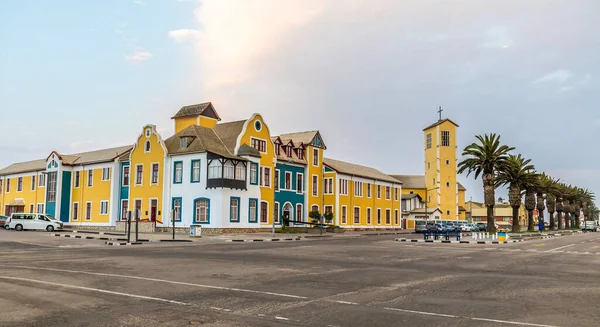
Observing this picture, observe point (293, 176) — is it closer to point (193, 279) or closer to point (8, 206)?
point (8, 206)

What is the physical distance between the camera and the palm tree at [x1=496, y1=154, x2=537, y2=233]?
61.8 meters

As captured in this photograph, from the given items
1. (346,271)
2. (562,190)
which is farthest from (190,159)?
(562,190)

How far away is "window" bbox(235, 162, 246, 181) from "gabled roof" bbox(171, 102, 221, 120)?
1052cm

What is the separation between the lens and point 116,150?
207 ft

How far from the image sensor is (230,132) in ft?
179

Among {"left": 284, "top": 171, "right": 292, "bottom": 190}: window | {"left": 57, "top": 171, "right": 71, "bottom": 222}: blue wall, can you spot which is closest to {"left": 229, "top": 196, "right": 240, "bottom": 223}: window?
{"left": 284, "top": 171, "right": 292, "bottom": 190}: window

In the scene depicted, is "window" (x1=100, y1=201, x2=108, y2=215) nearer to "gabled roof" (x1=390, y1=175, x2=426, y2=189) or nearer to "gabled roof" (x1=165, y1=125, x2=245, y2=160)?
"gabled roof" (x1=165, y1=125, x2=245, y2=160)

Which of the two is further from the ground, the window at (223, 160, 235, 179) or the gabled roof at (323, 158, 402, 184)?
the gabled roof at (323, 158, 402, 184)

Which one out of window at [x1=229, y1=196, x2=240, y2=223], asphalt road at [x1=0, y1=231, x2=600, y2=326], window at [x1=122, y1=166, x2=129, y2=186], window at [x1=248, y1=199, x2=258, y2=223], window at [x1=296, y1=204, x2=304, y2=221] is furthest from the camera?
window at [x1=296, y1=204, x2=304, y2=221]

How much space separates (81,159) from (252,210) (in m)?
26.2

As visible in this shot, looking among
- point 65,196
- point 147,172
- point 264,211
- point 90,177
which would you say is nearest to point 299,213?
point 264,211

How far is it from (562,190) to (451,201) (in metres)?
22.9

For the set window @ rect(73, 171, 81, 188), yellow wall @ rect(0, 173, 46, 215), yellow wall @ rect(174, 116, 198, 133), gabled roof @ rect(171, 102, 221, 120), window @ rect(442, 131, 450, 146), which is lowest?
yellow wall @ rect(0, 173, 46, 215)

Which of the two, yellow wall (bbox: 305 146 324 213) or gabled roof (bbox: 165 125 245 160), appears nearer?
gabled roof (bbox: 165 125 245 160)
